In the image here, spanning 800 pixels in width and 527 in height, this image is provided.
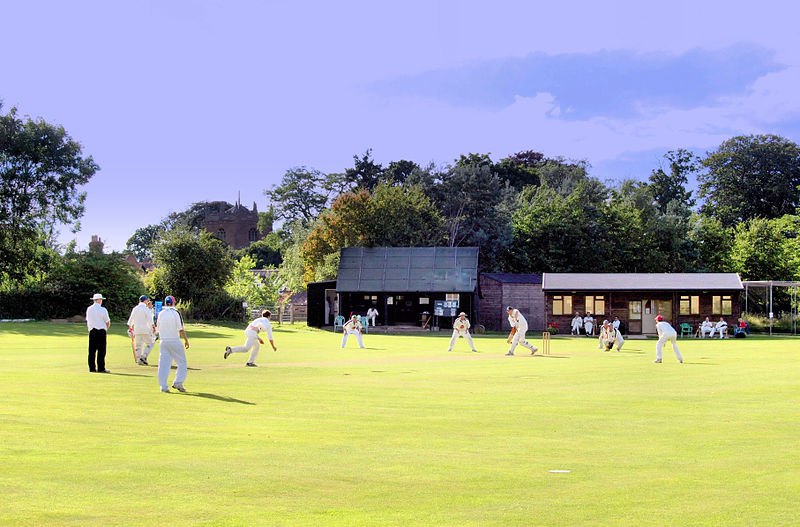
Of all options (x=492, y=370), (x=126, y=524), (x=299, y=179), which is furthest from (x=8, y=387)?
(x=299, y=179)

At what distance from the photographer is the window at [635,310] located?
5241cm

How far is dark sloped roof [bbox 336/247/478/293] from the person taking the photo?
5465 cm

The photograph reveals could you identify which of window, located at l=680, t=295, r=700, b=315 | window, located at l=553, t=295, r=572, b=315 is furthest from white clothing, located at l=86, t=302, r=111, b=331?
window, located at l=680, t=295, r=700, b=315

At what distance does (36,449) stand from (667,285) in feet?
154

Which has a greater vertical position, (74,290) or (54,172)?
(54,172)

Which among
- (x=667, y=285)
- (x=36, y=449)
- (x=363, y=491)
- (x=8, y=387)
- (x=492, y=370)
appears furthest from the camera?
(x=667, y=285)

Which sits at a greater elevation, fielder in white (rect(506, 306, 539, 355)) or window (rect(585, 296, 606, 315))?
window (rect(585, 296, 606, 315))

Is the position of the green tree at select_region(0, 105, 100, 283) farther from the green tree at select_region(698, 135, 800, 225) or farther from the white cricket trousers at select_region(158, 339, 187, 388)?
the green tree at select_region(698, 135, 800, 225)

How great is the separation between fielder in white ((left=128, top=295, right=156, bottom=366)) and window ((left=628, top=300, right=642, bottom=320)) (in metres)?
37.8

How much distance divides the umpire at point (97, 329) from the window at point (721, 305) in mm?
42267

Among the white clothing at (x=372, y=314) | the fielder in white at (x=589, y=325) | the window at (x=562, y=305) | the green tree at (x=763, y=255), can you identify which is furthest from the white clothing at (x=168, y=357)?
the green tree at (x=763, y=255)

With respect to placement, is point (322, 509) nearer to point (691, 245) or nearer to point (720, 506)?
point (720, 506)

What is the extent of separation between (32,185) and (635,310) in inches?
1693

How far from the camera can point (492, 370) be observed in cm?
2167
